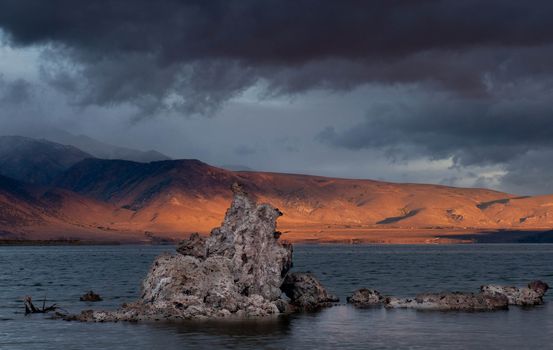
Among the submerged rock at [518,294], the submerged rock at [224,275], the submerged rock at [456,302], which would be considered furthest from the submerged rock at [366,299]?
the submerged rock at [518,294]

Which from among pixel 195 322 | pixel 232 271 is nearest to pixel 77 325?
pixel 195 322

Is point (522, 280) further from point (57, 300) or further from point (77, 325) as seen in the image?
point (77, 325)

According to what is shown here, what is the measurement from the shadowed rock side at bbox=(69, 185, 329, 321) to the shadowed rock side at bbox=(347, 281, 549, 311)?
5148 millimetres

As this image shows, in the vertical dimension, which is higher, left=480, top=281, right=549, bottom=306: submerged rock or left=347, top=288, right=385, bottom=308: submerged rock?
left=480, top=281, right=549, bottom=306: submerged rock

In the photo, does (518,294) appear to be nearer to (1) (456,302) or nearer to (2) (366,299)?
(1) (456,302)

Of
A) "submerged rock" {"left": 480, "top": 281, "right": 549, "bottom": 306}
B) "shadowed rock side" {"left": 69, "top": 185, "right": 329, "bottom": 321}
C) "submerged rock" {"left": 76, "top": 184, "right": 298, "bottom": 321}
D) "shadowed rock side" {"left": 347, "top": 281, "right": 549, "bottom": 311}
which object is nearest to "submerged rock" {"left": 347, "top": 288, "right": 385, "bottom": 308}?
"shadowed rock side" {"left": 347, "top": 281, "right": 549, "bottom": 311}

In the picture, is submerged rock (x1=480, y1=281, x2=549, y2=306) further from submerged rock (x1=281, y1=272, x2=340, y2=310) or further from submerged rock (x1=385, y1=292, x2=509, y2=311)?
submerged rock (x1=281, y1=272, x2=340, y2=310)

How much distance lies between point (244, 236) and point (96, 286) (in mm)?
39033

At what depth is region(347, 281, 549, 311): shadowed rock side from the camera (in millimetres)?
66250

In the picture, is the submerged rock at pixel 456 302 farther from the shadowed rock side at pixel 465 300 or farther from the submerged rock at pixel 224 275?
the submerged rock at pixel 224 275

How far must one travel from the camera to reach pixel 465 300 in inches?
2623

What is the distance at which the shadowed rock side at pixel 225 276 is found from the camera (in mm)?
59844

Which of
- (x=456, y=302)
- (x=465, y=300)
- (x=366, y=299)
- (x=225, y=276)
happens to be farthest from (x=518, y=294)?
(x=225, y=276)

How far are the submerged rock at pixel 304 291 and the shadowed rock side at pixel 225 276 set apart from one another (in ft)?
0.95
